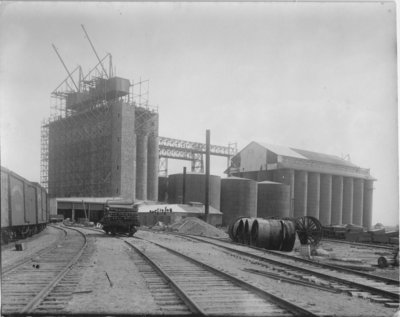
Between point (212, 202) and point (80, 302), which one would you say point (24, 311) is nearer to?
point (80, 302)

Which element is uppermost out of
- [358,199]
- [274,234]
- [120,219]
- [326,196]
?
[274,234]

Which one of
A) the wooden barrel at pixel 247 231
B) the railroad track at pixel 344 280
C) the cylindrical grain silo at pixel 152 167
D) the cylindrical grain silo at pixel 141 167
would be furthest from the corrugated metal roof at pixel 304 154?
the railroad track at pixel 344 280

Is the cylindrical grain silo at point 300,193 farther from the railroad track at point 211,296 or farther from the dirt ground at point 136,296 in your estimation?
the railroad track at point 211,296

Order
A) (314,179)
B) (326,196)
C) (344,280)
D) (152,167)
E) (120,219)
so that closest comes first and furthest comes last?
(344,280), (120,219), (314,179), (152,167), (326,196)

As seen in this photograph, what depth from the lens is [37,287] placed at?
26.2 feet

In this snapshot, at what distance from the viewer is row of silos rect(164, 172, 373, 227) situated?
55.4m

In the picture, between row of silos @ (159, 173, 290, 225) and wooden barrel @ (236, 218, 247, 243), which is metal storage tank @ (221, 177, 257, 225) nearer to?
row of silos @ (159, 173, 290, 225)

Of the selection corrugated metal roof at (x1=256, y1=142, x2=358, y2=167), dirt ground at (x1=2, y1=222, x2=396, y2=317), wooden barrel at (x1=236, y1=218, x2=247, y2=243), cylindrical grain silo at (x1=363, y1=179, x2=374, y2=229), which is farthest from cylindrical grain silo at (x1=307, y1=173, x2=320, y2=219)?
dirt ground at (x1=2, y1=222, x2=396, y2=317)


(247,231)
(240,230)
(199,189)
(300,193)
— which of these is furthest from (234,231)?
(300,193)

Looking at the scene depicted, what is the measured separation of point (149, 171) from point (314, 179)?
2343 centimetres

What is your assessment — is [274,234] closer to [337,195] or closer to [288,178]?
[288,178]

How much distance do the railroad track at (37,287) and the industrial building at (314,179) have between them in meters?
47.6

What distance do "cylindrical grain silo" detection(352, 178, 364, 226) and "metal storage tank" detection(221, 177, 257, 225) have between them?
68.0ft

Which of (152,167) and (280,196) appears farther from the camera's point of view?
(152,167)
